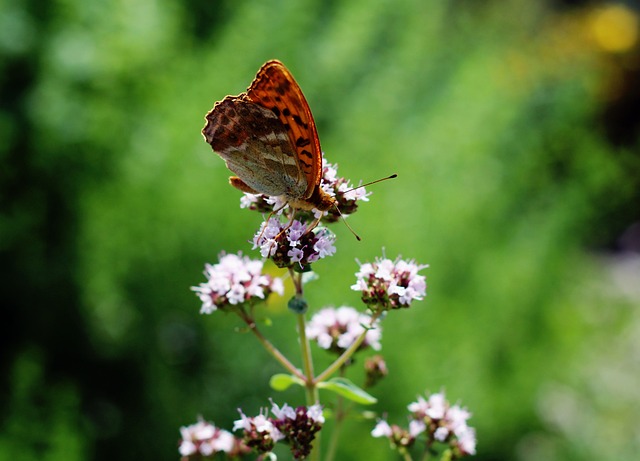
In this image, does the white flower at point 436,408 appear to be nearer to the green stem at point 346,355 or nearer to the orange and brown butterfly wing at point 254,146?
the green stem at point 346,355

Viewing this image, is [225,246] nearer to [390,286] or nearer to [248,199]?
[248,199]

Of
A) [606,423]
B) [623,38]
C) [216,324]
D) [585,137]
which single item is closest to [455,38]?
[585,137]

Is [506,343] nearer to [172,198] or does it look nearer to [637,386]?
[637,386]

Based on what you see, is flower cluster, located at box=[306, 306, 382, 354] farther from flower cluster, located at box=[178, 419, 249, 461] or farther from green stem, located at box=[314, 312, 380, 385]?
flower cluster, located at box=[178, 419, 249, 461]

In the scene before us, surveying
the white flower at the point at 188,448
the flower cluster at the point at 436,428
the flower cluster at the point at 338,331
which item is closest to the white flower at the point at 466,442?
the flower cluster at the point at 436,428

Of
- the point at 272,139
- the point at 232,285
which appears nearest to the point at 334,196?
the point at 272,139
